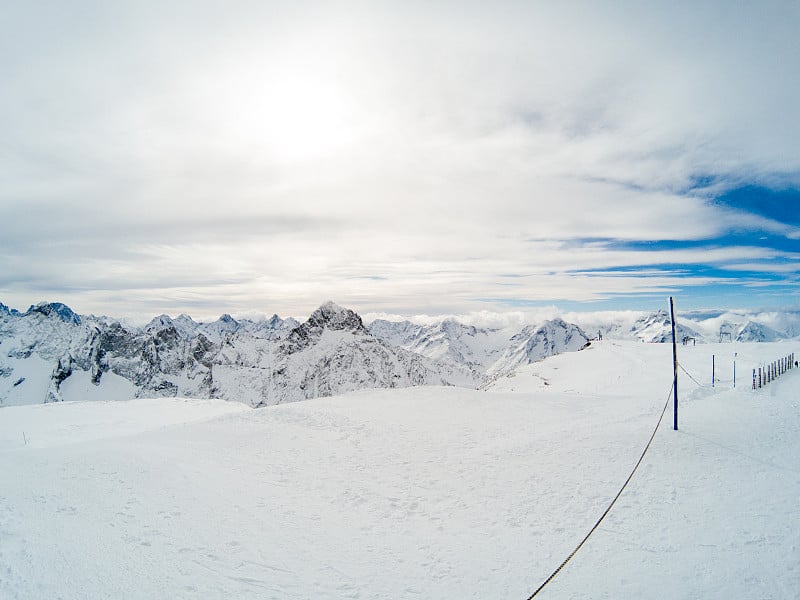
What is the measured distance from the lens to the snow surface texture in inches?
377

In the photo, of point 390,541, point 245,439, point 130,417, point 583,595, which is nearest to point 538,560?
point 583,595

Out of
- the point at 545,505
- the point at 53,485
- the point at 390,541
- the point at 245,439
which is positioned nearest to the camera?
the point at 390,541

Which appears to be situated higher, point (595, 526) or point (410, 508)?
point (595, 526)

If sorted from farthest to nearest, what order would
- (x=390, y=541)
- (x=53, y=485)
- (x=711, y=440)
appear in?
1. (x=711, y=440)
2. (x=53, y=485)
3. (x=390, y=541)

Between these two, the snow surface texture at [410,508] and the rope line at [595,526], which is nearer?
the snow surface texture at [410,508]

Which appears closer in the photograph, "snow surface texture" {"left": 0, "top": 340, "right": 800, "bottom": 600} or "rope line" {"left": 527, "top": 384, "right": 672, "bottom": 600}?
"snow surface texture" {"left": 0, "top": 340, "right": 800, "bottom": 600}

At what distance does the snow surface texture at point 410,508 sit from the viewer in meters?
9.59

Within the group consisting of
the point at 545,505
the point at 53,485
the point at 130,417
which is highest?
the point at 53,485

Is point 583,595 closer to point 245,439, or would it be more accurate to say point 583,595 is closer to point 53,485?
point 53,485

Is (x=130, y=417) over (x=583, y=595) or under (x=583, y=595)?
under

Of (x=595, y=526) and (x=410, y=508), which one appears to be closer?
(x=595, y=526)

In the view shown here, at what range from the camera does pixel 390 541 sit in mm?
12109

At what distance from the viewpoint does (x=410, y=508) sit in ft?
47.2

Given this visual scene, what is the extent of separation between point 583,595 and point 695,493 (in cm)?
786
